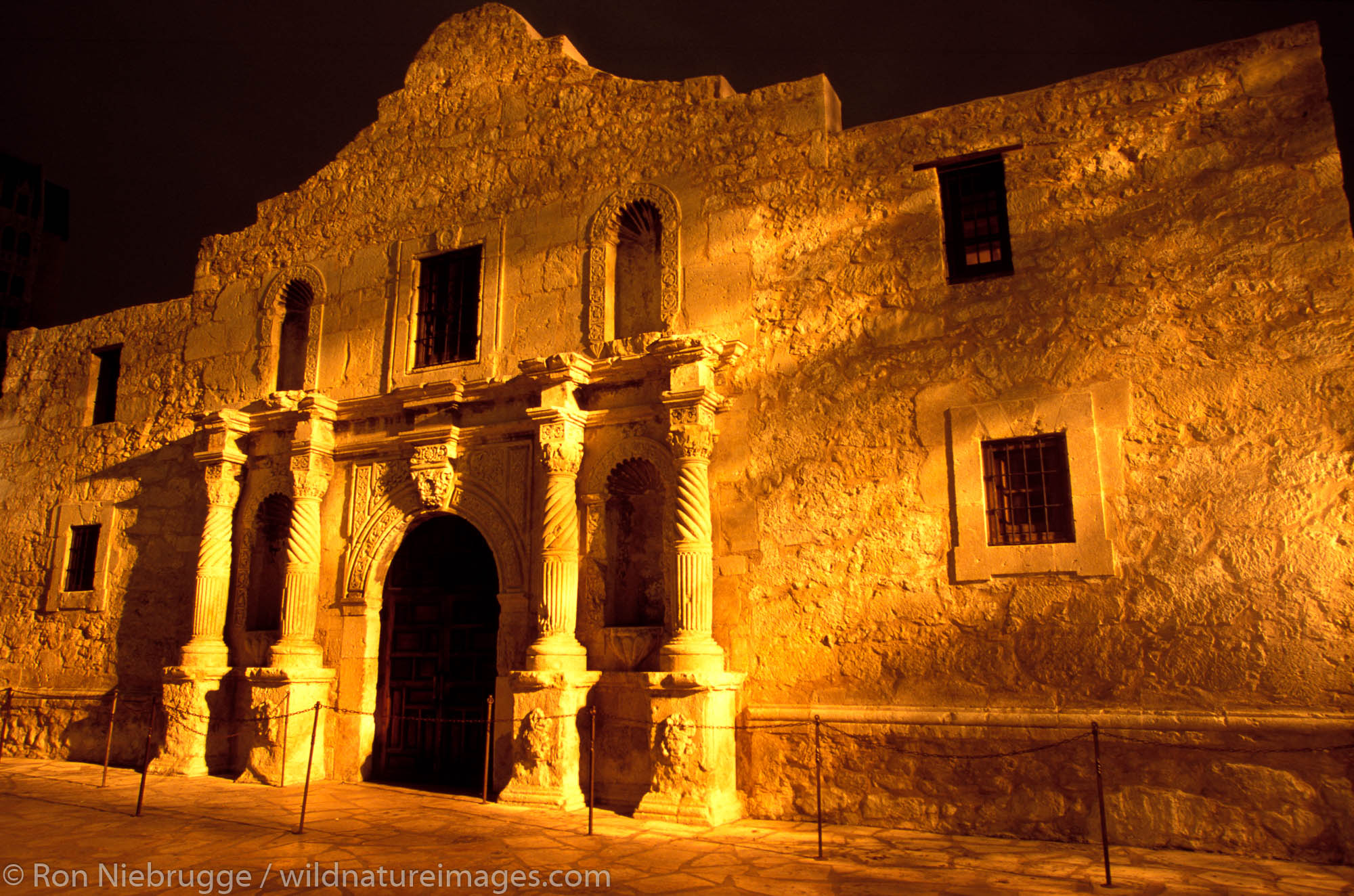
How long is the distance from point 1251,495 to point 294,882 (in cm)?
661

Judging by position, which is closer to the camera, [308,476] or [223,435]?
[308,476]

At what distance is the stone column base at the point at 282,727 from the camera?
8875 millimetres

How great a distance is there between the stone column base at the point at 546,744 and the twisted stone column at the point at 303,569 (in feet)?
9.42

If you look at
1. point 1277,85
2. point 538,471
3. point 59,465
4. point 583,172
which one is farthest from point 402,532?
point 1277,85

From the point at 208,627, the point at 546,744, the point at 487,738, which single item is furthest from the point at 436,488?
the point at 208,627

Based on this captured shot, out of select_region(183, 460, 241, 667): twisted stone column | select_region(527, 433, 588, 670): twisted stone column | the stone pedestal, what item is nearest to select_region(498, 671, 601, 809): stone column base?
select_region(527, 433, 588, 670): twisted stone column

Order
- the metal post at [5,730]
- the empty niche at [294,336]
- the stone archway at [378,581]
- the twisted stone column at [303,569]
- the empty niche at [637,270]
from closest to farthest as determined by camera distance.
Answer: the stone archway at [378,581] < the empty niche at [637,270] < the twisted stone column at [303,569] < the metal post at [5,730] < the empty niche at [294,336]

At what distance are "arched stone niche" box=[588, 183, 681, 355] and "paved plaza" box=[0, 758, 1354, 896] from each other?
4434 mm

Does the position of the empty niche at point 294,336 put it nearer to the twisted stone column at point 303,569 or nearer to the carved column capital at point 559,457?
the twisted stone column at point 303,569

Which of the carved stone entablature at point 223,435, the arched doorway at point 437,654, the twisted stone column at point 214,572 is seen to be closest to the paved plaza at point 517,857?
the arched doorway at point 437,654

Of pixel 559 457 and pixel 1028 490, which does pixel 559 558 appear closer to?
pixel 559 457

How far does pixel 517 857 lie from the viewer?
5773 millimetres

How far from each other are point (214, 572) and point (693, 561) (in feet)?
18.9

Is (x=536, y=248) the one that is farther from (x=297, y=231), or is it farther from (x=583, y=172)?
(x=297, y=231)
